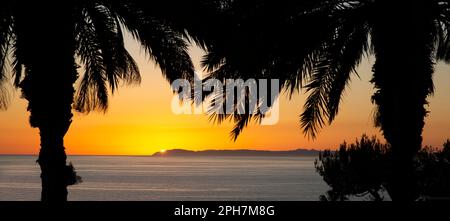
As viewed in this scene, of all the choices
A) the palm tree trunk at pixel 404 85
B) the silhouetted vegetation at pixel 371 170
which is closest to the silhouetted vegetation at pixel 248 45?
the palm tree trunk at pixel 404 85

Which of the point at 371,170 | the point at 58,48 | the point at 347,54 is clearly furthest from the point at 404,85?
the point at 371,170

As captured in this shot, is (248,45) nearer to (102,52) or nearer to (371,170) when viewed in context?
(102,52)

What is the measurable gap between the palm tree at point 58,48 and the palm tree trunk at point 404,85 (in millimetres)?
3687

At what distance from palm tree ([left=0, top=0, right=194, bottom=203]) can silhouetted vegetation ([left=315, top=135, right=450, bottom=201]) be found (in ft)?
61.4

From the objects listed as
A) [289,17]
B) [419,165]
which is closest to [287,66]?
[289,17]

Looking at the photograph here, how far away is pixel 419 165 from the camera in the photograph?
3278 cm

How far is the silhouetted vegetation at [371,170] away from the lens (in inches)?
1223

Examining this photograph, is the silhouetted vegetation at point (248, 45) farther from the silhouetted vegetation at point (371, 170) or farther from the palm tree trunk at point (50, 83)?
the silhouetted vegetation at point (371, 170)

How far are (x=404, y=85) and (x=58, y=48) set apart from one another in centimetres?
596

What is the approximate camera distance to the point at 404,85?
12.1m

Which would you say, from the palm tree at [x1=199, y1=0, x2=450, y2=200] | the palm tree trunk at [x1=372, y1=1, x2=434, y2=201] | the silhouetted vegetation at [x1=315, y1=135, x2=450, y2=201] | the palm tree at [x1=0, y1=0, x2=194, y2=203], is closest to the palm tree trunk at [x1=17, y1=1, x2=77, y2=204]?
the palm tree at [x1=0, y1=0, x2=194, y2=203]
